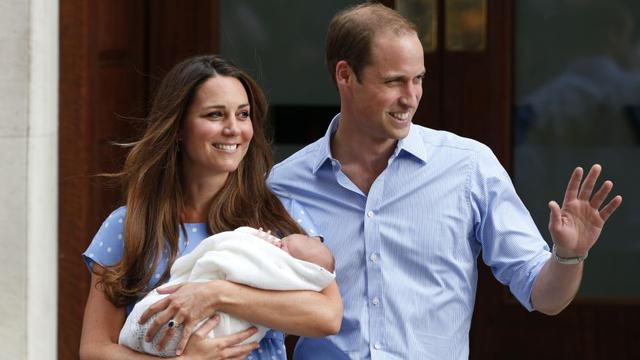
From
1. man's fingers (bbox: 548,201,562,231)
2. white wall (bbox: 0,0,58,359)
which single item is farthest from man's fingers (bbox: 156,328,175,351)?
white wall (bbox: 0,0,58,359)

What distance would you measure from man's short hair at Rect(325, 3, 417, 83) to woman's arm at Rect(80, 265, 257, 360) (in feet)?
2.49

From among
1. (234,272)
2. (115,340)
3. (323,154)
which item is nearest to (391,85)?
(323,154)

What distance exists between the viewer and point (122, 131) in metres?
5.09

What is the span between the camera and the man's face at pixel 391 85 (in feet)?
11.3

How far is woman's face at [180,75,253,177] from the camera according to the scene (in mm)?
3336

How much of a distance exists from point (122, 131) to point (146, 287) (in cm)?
186

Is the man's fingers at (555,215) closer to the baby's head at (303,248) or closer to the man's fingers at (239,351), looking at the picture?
the baby's head at (303,248)

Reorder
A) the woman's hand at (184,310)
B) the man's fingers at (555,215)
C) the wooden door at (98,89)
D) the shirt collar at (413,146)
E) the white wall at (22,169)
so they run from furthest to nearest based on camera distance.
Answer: the wooden door at (98,89)
the white wall at (22,169)
the shirt collar at (413,146)
the man's fingers at (555,215)
the woman's hand at (184,310)

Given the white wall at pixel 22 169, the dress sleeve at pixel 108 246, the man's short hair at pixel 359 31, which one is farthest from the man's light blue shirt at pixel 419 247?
the white wall at pixel 22 169

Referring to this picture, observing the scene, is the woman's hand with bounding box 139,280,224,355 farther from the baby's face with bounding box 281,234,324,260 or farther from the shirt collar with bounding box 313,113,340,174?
the shirt collar with bounding box 313,113,340,174

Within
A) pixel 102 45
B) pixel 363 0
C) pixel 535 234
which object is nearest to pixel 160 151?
pixel 535 234

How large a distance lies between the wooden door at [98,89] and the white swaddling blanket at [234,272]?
1698 mm

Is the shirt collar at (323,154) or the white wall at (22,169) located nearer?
the shirt collar at (323,154)

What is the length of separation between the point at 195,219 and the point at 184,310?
13.1 inches
